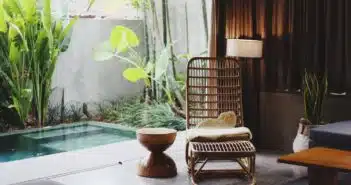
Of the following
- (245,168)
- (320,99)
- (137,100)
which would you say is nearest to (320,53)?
(320,99)

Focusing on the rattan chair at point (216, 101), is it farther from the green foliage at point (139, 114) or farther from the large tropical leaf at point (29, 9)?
the large tropical leaf at point (29, 9)

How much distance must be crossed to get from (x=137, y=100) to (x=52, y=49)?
165 centimetres

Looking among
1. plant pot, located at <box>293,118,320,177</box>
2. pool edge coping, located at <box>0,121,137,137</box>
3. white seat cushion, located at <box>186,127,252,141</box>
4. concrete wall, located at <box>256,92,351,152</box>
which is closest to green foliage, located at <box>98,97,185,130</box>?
pool edge coping, located at <box>0,121,137,137</box>

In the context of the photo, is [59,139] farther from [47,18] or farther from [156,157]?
[156,157]

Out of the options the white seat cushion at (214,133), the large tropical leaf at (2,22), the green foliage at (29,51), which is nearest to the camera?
the white seat cushion at (214,133)

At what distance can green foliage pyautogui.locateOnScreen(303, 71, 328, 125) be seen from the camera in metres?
4.80

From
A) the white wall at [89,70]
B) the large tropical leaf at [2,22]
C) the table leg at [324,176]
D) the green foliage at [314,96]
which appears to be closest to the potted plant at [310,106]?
the green foliage at [314,96]

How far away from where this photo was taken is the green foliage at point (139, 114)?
6831 millimetres

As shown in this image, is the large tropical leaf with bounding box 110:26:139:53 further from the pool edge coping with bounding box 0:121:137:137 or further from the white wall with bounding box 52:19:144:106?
the pool edge coping with bounding box 0:121:137:137

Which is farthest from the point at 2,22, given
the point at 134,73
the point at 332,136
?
the point at 332,136

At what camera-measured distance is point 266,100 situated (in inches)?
220

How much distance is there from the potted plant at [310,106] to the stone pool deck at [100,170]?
1.09ft

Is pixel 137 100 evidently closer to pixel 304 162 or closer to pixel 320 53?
pixel 320 53

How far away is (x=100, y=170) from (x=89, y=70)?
350 cm
